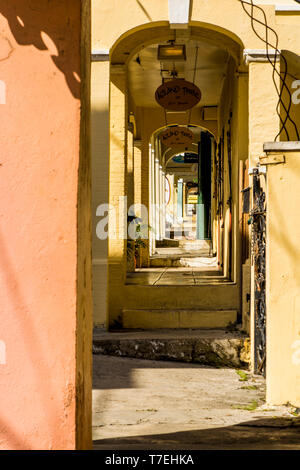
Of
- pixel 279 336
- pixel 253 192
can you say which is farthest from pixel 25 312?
pixel 253 192

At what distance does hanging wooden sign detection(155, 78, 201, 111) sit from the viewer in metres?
10.7

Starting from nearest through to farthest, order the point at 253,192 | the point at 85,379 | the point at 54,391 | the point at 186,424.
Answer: the point at 54,391
the point at 85,379
the point at 186,424
the point at 253,192

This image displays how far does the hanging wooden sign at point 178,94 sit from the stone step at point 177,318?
3.50m

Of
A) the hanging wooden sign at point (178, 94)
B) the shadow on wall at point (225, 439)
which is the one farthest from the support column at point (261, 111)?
the shadow on wall at point (225, 439)

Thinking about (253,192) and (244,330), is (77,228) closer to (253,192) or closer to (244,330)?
(253,192)

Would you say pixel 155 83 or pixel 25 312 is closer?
pixel 25 312

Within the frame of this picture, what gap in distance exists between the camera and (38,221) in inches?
111

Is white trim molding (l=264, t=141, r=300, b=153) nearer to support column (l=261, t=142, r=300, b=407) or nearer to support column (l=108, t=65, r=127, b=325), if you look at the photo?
support column (l=261, t=142, r=300, b=407)

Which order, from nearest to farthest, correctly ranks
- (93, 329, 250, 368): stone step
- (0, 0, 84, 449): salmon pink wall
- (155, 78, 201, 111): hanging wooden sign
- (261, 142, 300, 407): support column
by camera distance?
1. (0, 0, 84, 449): salmon pink wall
2. (261, 142, 300, 407): support column
3. (93, 329, 250, 368): stone step
4. (155, 78, 201, 111): hanging wooden sign

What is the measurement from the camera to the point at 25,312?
281 centimetres

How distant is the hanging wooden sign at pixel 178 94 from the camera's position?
35.1ft

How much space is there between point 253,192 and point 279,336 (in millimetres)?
2033

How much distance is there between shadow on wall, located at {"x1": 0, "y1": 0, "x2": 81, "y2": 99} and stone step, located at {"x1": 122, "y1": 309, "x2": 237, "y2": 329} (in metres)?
6.93

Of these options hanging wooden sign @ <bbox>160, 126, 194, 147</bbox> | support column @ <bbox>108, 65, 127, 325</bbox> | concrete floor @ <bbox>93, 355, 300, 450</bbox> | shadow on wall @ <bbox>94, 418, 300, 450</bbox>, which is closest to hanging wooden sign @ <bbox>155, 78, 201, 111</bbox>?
support column @ <bbox>108, 65, 127, 325</bbox>
